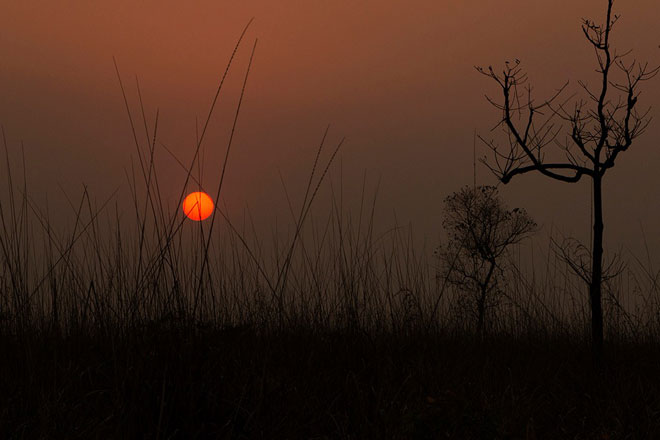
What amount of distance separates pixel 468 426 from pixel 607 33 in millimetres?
2651

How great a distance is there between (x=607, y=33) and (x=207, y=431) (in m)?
3.17

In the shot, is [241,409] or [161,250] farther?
[161,250]

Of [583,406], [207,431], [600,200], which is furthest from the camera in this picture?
[600,200]

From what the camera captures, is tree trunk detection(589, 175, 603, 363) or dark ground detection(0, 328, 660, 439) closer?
dark ground detection(0, 328, 660, 439)

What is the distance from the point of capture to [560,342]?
16.6ft

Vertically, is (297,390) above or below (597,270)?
below

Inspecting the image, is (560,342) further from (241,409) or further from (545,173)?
(241,409)

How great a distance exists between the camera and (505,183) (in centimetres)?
384

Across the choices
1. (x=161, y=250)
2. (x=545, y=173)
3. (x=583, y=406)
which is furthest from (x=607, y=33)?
(x=161, y=250)

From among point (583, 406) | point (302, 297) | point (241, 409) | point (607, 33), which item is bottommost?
point (583, 406)

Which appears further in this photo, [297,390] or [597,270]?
[597,270]

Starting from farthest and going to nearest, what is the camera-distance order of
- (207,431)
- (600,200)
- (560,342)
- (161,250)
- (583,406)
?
(560,342), (600,200), (583,406), (161,250), (207,431)

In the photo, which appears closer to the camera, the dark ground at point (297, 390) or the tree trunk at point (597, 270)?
the dark ground at point (297, 390)

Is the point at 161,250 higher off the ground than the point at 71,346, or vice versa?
the point at 161,250
